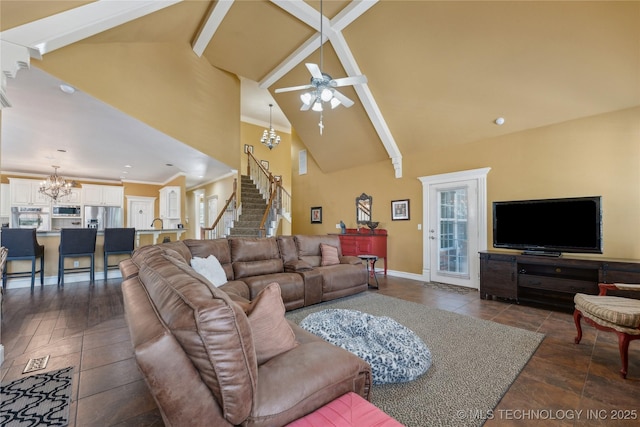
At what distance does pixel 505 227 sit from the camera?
4.18m

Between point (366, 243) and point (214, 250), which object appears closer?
point (214, 250)

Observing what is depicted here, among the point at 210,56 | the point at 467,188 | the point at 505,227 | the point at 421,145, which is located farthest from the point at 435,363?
the point at 210,56

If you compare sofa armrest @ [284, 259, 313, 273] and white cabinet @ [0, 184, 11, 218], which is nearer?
sofa armrest @ [284, 259, 313, 273]

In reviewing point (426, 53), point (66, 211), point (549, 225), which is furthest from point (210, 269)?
point (66, 211)

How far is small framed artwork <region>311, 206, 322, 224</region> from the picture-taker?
25.6 feet

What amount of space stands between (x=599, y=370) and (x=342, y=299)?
107 inches

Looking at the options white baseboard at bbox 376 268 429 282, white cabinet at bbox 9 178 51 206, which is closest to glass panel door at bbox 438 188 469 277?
white baseboard at bbox 376 268 429 282

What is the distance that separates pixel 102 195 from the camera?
27.7 ft

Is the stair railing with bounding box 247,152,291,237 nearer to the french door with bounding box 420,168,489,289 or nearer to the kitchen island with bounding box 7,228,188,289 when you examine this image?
the kitchen island with bounding box 7,228,188,289

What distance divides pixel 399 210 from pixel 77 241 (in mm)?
6338

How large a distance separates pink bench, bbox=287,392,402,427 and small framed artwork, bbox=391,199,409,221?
16.7ft

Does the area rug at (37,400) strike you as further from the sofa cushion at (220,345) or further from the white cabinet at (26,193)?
the white cabinet at (26,193)

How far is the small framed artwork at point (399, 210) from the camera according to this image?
5859 mm

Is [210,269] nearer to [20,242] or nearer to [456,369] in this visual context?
[456,369]
